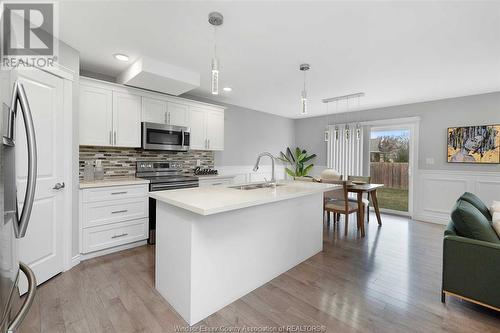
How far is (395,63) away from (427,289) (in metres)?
2.48

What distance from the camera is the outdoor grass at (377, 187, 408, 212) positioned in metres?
4.99

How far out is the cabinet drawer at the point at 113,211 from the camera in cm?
273

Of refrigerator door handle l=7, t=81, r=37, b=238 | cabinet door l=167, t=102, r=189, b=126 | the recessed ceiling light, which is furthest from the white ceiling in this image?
refrigerator door handle l=7, t=81, r=37, b=238

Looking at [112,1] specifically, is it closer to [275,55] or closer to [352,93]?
[275,55]

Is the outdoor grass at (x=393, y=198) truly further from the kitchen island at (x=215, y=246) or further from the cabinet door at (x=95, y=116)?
the cabinet door at (x=95, y=116)

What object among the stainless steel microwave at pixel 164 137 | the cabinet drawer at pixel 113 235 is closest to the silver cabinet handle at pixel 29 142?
the cabinet drawer at pixel 113 235

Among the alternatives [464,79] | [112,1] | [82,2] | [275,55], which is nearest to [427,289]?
[275,55]

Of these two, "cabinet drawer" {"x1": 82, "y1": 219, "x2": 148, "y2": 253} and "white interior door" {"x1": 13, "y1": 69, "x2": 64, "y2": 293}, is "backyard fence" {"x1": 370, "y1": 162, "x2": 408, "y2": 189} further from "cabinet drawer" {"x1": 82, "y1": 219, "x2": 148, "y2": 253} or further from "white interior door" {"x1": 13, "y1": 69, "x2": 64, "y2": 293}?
"white interior door" {"x1": 13, "y1": 69, "x2": 64, "y2": 293}

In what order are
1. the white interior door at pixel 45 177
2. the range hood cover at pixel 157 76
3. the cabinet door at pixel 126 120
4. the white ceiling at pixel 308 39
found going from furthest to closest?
the cabinet door at pixel 126 120, the range hood cover at pixel 157 76, the white interior door at pixel 45 177, the white ceiling at pixel 308 39

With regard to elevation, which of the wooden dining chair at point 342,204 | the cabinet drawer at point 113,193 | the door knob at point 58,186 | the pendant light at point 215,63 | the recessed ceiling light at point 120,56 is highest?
the recessed ceiling light at point 120,56

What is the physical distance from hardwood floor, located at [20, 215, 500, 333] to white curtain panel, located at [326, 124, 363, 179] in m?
2.84

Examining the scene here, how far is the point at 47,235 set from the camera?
90.2 inches

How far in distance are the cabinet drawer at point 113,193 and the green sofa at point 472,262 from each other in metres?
3.33

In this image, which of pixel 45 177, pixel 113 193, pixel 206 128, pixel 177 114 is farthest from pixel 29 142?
pixel 206 128
